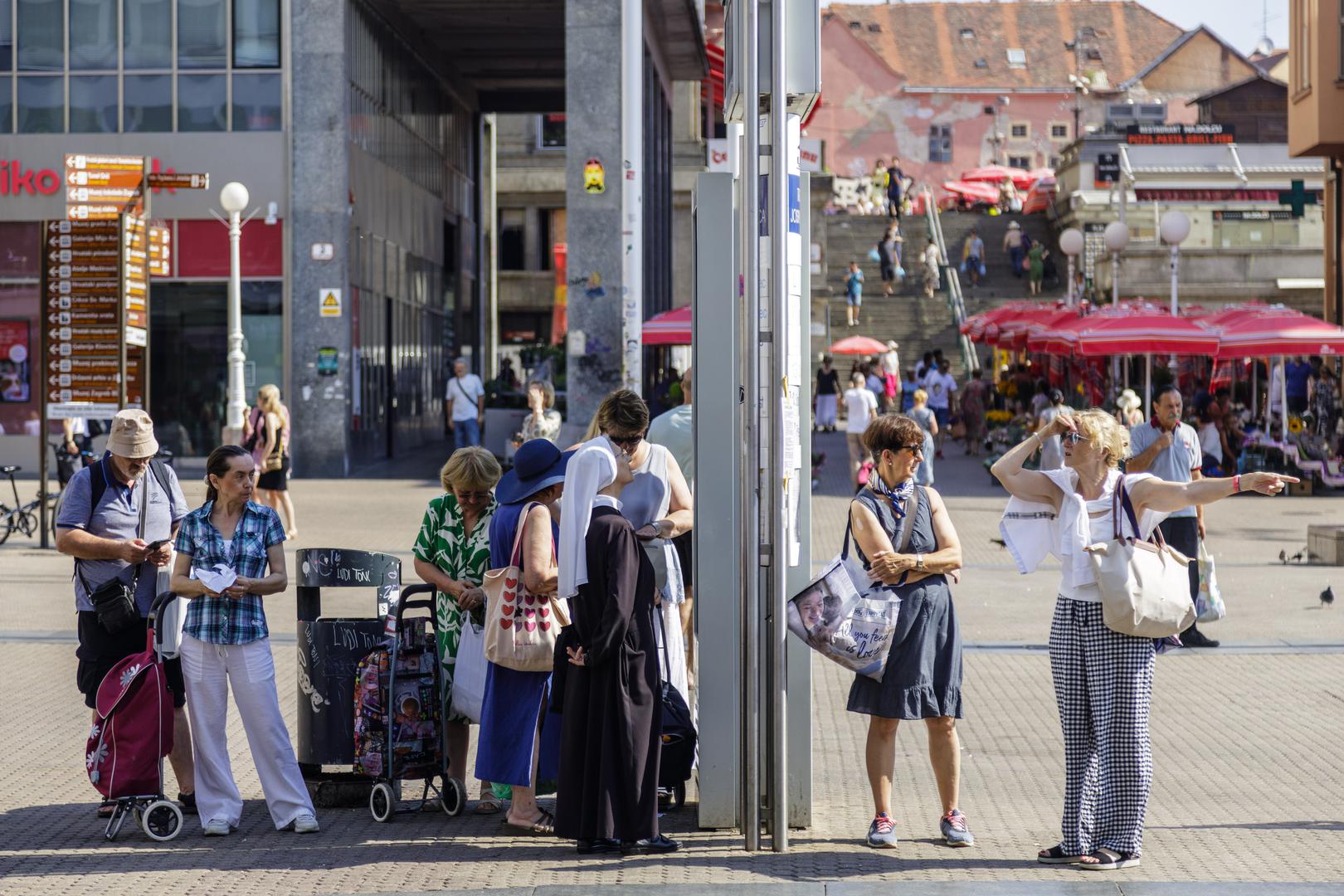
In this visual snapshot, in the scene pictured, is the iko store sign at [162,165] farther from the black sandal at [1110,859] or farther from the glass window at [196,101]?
the black sandal at [1110,859]

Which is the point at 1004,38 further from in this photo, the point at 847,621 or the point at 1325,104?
the point at 847,621

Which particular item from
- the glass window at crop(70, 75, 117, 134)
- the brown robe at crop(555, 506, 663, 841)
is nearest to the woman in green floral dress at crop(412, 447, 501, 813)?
the brown robe at crop(555, 506, 663, 841)

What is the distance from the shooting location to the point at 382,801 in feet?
25.3

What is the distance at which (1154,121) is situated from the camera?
66.2 metres

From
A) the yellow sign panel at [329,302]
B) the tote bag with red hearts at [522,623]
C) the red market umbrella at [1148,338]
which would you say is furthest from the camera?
the yellow sign panel at [329,302]

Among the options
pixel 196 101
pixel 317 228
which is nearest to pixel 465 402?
pixel 317 228

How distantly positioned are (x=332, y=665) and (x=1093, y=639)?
127 inches

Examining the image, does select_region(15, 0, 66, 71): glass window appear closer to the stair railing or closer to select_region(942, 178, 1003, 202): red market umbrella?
the stair railing

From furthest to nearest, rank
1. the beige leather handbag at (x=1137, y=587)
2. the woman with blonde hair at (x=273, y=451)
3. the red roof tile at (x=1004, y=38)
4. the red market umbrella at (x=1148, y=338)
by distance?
the red roof tile at (x=1004, y=38), the red market umbrella at (x=1148, y=338), the woman with blonde hair at (x=273, y=451), the beige leather handbag at (x=1137, y=587)

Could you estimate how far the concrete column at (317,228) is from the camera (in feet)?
89.6

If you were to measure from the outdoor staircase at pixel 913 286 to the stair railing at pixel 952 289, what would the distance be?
15 centimetres

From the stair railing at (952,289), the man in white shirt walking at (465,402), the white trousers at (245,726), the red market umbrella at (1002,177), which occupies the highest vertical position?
the red market umbrella at (1002,177)

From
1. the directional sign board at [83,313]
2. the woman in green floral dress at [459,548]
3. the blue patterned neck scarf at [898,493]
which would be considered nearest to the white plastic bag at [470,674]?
the woman in green floral dress at [459,548]

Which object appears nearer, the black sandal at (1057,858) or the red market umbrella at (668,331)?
the black sandal at (1057,858)
